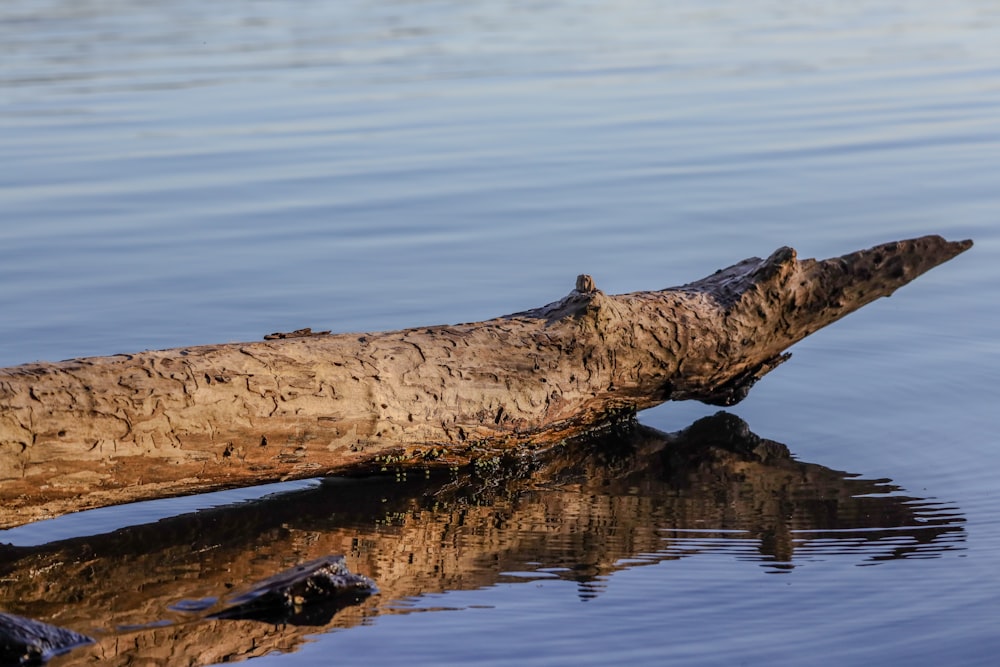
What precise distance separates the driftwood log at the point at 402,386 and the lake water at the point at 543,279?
30 cm

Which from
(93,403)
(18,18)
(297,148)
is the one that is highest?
(18,18)

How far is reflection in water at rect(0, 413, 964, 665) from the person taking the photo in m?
5.09

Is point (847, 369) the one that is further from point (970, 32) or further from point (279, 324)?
point (970, 32)

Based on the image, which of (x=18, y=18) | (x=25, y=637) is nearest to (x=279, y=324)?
(x=25, y=637)

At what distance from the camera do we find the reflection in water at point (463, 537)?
16.7ft

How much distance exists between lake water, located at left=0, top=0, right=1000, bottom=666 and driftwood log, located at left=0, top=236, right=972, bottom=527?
304 mm

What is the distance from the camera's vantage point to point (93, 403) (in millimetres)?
5469

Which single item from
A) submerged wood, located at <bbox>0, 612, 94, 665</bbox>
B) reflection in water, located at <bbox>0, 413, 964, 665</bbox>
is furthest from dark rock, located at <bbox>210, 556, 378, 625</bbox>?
submerged wood, located at <bbox>0, 612, 94, 665</bbox>

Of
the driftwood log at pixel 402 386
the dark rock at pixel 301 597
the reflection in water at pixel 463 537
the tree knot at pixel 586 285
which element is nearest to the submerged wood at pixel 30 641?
the reflection in water at pixel 463 537

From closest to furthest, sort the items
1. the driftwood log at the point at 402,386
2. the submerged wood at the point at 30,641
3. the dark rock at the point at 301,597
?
1. the submerged wood at the point at 30,641
2. the dark rock at the point at 301,597
3. the driftwood log at the point at 402,386

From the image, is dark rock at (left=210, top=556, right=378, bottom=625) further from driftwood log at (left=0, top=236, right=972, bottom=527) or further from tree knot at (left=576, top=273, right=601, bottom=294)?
tree knot at (left=576, top=273, right=601, bottom=294)

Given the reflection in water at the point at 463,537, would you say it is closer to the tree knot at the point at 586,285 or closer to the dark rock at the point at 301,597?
the dark rock at the point at 301,597

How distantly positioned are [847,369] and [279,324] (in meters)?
3.56

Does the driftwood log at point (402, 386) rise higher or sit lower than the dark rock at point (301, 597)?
higher
